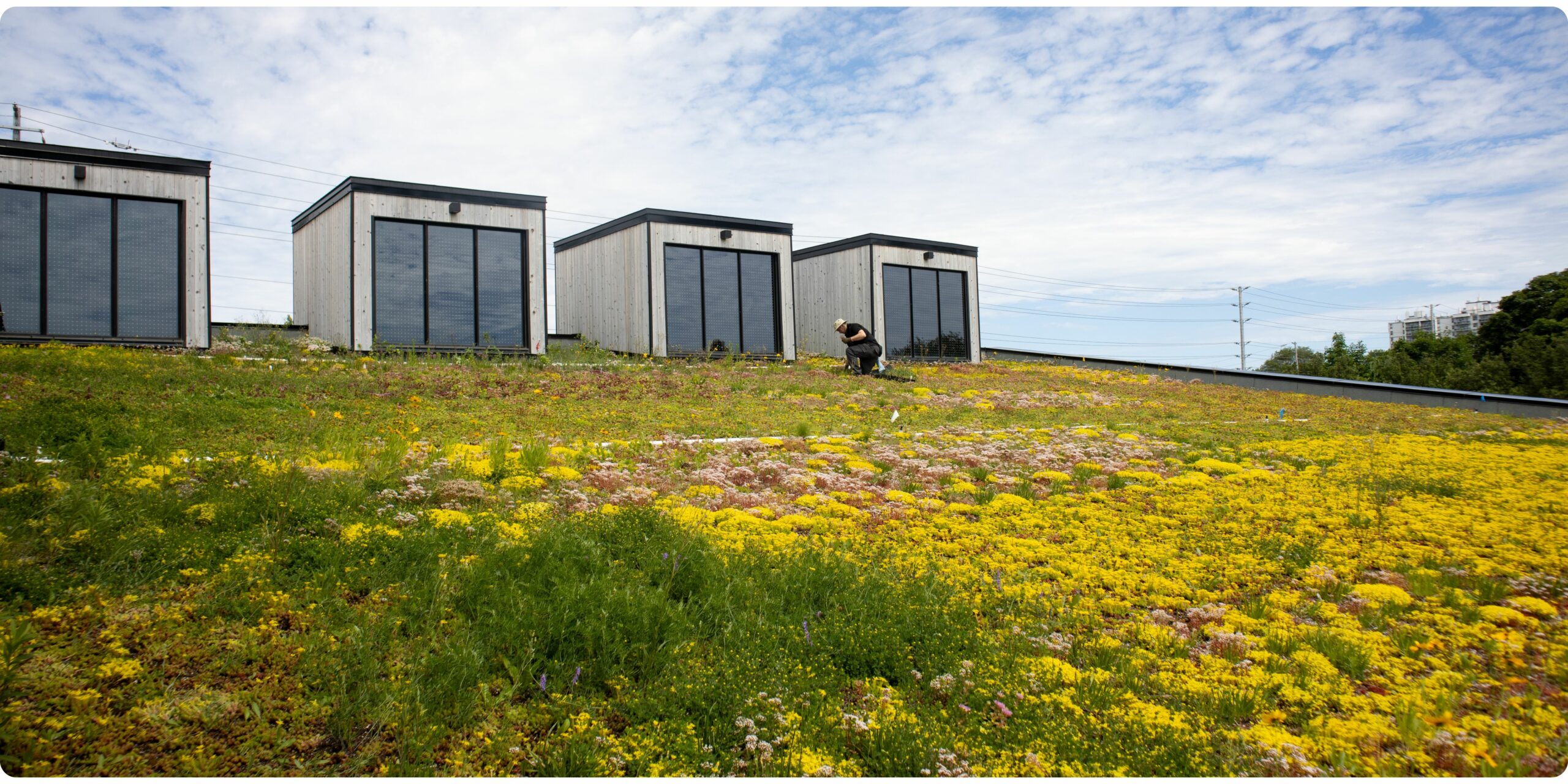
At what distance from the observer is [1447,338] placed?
47.3 metres

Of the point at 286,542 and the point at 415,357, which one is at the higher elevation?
the point at 415,357

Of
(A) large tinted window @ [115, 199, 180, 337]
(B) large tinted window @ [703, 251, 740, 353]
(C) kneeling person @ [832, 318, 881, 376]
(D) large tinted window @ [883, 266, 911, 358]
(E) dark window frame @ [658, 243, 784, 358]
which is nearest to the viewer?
(A) large tinted window @ [115, 199, 180, 337]

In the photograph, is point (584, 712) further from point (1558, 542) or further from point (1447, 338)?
point (1447, 338)

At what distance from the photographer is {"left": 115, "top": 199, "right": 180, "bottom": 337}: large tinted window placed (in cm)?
1386

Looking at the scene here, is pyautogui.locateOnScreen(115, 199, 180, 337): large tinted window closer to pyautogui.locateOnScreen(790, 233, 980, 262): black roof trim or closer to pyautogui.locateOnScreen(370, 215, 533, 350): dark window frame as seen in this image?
pyautogui.locateOnScreen(370, 215, 533, 350): dark window frame

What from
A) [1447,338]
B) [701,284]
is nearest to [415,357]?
[701,284]

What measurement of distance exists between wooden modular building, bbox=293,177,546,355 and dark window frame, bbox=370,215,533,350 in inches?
0.7

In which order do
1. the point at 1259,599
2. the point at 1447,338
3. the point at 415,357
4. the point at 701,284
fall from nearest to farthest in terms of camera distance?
the point at 1259,599 → the point at 415,357 → the point at 701,284 → the point at 1447,338

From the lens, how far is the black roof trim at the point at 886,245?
23578mm

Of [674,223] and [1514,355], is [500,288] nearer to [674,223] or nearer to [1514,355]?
[674,223]

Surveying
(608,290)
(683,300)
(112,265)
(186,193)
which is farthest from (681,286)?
(112,265)

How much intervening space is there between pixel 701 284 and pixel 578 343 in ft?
12.9

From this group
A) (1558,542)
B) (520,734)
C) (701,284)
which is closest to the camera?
(520,734)

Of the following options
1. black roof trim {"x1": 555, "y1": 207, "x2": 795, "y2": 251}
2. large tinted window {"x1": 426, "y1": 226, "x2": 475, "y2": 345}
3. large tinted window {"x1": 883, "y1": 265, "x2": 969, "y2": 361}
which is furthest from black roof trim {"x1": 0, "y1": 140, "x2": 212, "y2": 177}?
large tinted window {"x1": 883, "y1": 265, "x2": 969, "y2": 361}
